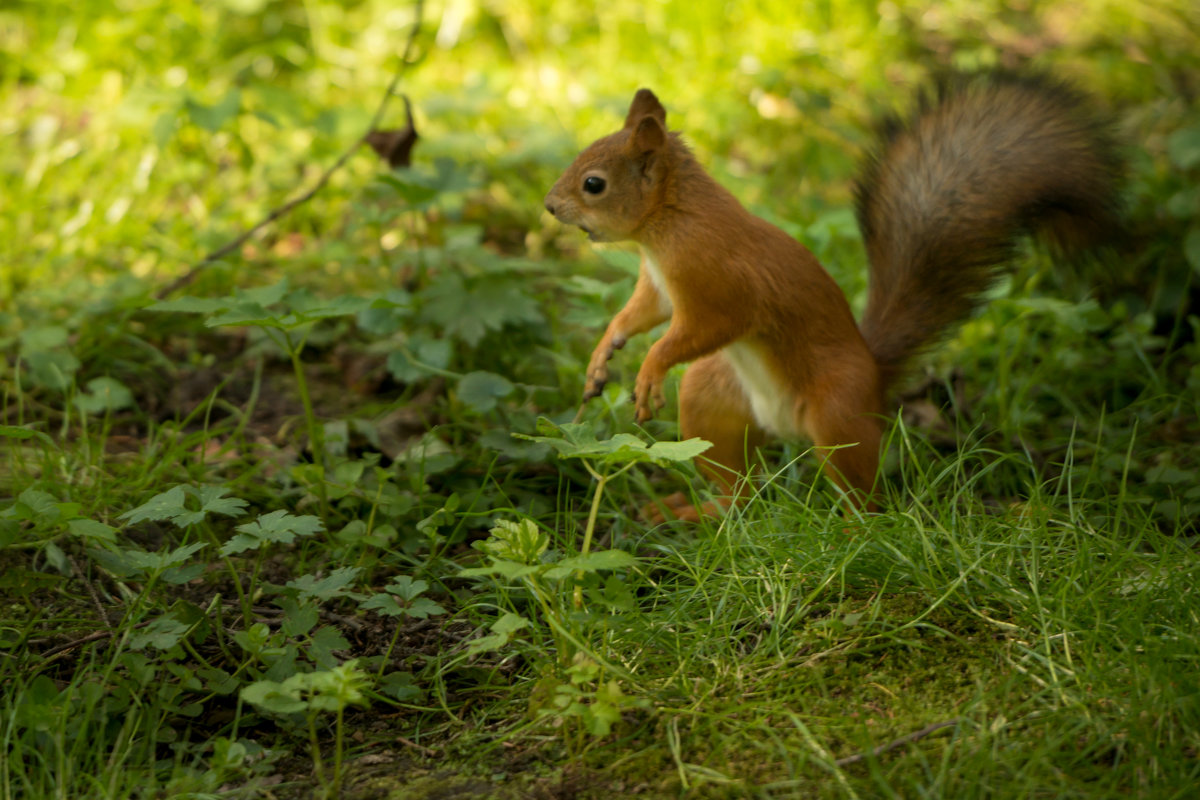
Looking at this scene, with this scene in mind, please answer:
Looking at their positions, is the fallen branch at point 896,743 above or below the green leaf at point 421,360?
below

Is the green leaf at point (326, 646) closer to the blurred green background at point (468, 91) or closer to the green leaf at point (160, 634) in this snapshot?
the green leaf at point (160, 634)

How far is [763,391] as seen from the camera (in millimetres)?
2051

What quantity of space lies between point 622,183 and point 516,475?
0.62 meters

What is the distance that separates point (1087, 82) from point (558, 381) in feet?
7.88

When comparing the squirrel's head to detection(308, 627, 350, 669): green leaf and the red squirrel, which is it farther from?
detection(308, 627, 350, 669): green leaf

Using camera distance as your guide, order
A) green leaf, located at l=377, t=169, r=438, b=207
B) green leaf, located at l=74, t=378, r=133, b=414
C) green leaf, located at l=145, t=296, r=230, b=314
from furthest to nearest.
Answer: green leaf, located at l=377, t=169, r=438, b=207, green leaf, located at l=74, t=378, r=133, b=414, green leaf, located at l=145, t=296, r=230, b=314

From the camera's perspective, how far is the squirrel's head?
199 cm

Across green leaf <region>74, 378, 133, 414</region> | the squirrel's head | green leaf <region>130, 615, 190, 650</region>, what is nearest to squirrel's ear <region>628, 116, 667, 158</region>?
the squirrel's head

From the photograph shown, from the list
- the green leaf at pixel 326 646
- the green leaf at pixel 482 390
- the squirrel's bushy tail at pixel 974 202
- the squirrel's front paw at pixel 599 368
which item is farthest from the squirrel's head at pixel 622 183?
the green leaf at pixel 326 646

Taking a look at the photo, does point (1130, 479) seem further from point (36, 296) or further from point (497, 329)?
point (36, 296)

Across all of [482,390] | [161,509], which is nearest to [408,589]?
[161,509]

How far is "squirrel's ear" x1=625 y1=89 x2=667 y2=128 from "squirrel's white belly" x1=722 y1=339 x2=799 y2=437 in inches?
18.3

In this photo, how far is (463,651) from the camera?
1.67 metres

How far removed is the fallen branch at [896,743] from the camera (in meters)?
1.28
